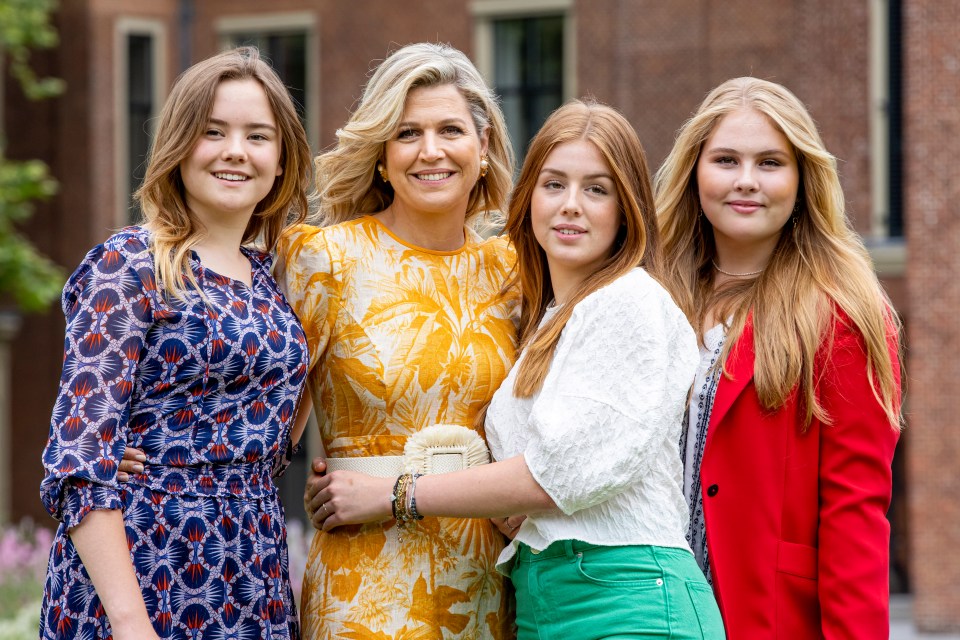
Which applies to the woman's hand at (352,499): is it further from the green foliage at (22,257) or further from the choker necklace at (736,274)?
the green foliage at (22,257)

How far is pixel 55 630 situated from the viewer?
3223 millimetres

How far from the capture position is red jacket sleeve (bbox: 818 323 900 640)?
339 centimetres

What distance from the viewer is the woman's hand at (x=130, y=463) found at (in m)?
3.18

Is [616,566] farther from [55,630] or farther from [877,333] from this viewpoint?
[55,630]

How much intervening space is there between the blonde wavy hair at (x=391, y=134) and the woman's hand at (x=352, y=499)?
34.7 inches

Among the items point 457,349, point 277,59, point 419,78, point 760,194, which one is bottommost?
point 457,349

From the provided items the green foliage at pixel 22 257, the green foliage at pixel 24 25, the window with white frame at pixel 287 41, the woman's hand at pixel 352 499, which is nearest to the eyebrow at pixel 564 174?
the woman's hand at pixel 352 499

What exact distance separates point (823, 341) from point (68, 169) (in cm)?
1894

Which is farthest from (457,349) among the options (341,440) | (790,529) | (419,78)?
(790,529)

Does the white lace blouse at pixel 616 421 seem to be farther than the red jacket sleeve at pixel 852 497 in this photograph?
No

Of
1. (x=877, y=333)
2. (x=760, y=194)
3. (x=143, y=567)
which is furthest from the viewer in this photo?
(x=760, y=194)

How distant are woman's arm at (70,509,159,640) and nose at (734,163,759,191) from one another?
1.88 m

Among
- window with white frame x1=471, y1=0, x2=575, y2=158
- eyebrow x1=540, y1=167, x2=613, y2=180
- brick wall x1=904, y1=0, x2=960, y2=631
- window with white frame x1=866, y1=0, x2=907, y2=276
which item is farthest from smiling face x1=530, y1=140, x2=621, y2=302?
window with white frame x1=471, y1=0, x2=575, y2=158

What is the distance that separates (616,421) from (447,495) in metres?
0.50
